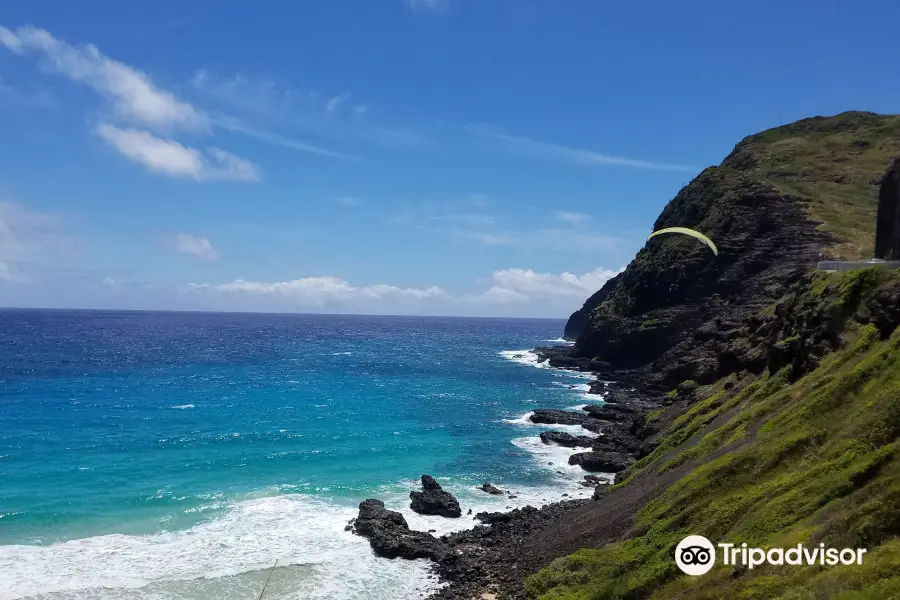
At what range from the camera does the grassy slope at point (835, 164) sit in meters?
92.2

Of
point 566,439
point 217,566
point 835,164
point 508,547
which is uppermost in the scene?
point 835,164

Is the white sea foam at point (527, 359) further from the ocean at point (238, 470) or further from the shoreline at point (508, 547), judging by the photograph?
the shoreline at point (508, 547)

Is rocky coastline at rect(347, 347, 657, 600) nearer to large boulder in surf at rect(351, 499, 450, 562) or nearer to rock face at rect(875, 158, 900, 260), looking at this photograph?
large boulder in surf at rect(351, 499, 450, 562)

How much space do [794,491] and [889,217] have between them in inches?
1458

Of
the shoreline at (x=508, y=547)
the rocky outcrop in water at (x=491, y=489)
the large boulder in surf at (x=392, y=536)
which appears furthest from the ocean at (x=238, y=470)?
the shoreline at (x=508, y=547)

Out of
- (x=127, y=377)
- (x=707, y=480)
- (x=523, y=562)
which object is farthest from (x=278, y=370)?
(x=707, y=480)

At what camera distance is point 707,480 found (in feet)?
93.4

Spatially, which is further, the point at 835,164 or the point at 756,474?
the point at 835,164

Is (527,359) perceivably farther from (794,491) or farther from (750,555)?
(750,555)

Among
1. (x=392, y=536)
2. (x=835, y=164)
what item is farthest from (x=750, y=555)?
(x=835, y=164)

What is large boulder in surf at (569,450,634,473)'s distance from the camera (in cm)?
5328

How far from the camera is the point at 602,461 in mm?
53750

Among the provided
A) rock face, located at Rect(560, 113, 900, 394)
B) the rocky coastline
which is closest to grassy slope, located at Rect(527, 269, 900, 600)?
the rocky coastline

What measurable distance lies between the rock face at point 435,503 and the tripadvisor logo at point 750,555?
71.2ft
